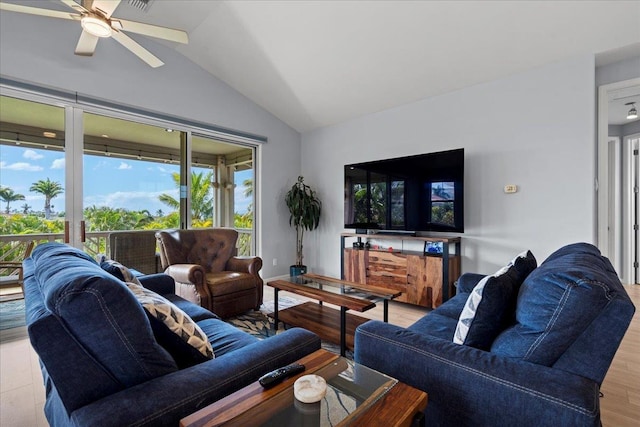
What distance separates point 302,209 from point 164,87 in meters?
2.48

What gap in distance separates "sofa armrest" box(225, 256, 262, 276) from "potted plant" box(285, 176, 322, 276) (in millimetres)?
1478

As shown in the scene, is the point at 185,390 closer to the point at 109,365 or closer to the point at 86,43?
the point at 109,365

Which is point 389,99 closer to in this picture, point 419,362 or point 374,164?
point 374,164

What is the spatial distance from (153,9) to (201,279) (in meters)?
2.83

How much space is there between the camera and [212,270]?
3.53 metres

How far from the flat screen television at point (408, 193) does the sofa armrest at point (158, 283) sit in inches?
101

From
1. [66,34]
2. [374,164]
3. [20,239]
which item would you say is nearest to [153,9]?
[66,34]

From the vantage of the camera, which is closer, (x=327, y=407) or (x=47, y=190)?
(x=327, y=407)

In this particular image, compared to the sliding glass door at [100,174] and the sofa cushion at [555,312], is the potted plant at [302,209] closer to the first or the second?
the sliding glass door at [100,174]

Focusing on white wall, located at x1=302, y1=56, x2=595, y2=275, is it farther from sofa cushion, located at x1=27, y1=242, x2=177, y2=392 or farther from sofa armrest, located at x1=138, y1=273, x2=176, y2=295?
sofa cushion, located at x1=27, y1=242, x2=177, y2=392

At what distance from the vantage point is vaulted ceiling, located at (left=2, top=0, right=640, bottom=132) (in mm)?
2588

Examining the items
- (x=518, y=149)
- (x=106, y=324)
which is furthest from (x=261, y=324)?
(x=518, y=149)

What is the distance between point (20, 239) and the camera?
3.10 meters

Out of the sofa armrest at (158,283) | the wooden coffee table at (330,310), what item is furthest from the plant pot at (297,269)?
the sofa armrest at (158,283)
